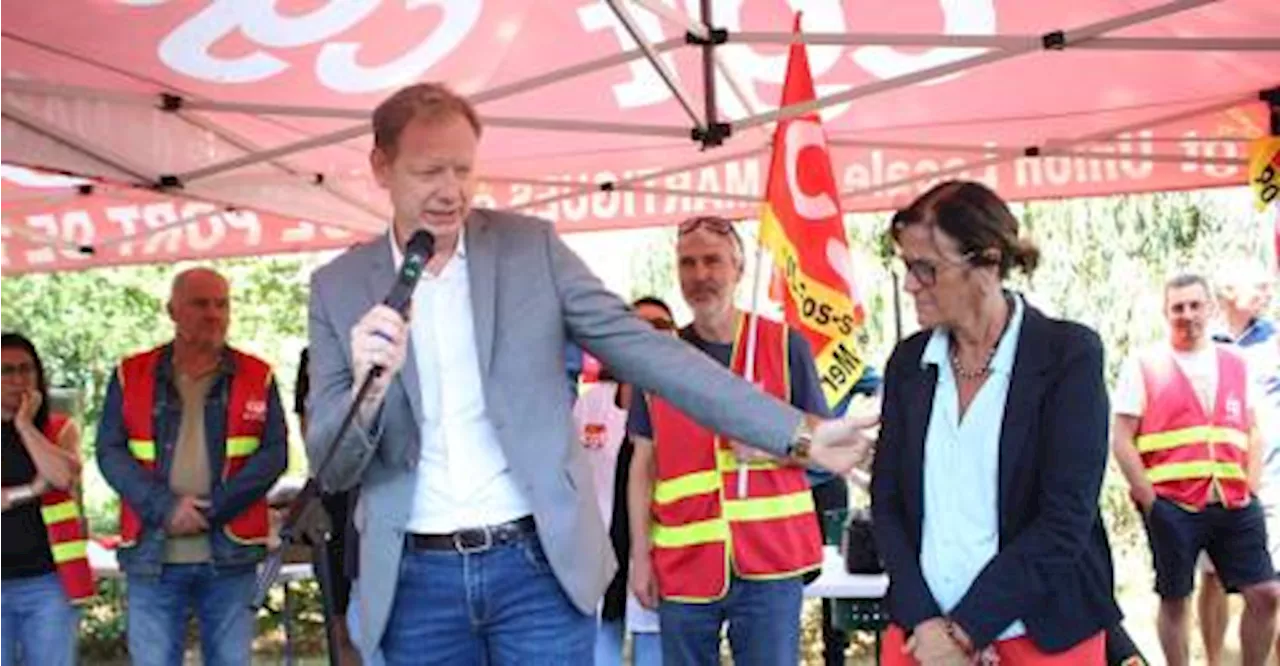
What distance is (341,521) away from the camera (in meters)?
5.01

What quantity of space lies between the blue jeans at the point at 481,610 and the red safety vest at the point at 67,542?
3.65 metres

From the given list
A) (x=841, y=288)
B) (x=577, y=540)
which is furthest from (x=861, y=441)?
(x=841, y=288)

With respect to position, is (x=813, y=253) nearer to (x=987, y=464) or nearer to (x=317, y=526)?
(x=987, y=464)

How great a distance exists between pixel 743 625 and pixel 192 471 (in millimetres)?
2026

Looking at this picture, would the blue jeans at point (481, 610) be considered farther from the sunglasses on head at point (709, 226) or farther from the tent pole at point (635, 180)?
the tent pole at point (635, 180)

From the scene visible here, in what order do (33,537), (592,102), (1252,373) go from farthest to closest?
(592,102) → (1252,373) → (33,537)

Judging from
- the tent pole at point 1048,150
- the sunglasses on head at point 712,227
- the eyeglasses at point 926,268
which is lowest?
the eyeglasses at point 926,268

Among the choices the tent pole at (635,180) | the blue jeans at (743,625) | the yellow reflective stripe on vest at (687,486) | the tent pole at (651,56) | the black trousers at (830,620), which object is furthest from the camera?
the tent pole at (635,180)

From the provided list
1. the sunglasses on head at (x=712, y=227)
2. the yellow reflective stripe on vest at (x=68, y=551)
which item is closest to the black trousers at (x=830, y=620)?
the sunglasses on head at (x=712, y=227)

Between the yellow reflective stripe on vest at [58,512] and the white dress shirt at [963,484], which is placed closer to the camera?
the white dress shirt at [963,484]

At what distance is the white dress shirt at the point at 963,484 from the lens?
9.98ft

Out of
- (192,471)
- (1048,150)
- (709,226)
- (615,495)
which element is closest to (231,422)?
(192,471)

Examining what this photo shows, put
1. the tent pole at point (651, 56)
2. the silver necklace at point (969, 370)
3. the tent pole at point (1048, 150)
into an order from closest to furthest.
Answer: the silver necklace at point (969, 370) → the tent pole at point (651, 56) → the tent pole at point (1048, 150)

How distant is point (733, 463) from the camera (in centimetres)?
470
